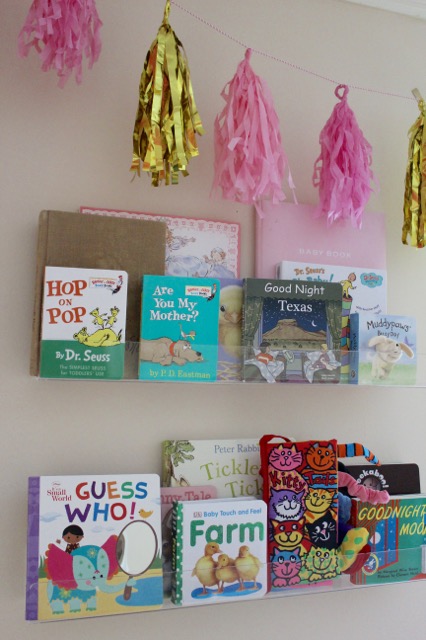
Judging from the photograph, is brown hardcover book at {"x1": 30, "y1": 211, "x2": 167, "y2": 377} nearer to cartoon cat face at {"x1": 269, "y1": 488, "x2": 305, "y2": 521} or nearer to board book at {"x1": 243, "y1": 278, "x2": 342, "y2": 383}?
board book at {"x1": 243, "y1": 278, "x2": 342, "y2": 383}

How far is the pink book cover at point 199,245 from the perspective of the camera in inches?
59.3

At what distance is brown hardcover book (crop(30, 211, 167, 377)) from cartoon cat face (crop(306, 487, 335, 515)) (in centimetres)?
47

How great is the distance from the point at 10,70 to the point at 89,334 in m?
Result: 0.59

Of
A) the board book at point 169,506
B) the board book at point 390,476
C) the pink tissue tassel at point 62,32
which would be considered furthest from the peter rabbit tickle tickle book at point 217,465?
the pink tissue tassel at point 62,32

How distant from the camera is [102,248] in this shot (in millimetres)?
1379

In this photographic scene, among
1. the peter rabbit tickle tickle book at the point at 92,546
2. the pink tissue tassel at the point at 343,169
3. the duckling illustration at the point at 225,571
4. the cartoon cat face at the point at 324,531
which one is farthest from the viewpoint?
the pink tissue tassel at the point at 343,169

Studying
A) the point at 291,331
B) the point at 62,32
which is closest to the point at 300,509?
the point at 291,331

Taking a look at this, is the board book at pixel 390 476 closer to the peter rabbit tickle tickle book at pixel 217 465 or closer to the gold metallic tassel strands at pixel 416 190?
the peter rabbit tickle tickle book at pixel 217 465

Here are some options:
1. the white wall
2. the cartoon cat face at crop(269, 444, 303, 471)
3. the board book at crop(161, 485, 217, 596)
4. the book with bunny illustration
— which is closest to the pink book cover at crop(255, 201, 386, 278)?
the white wall

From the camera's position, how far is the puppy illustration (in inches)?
60.2

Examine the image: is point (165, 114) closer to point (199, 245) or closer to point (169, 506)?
point (199, 245)

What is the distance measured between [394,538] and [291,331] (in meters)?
0.52

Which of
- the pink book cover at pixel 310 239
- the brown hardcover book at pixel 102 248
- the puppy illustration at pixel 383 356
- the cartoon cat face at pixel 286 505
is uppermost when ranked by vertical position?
the pink book cover at pixel 310 239

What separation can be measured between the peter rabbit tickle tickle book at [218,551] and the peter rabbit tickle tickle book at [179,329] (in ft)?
0.87
